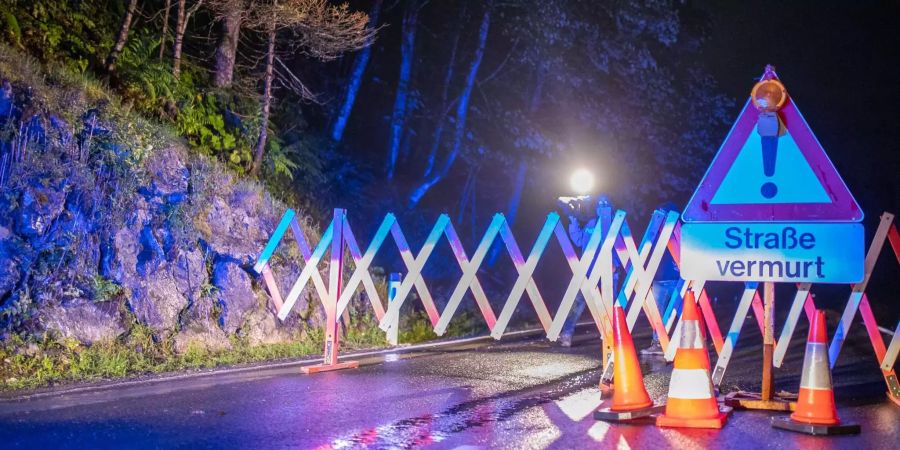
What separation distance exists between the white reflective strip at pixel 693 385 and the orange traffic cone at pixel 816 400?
537mm

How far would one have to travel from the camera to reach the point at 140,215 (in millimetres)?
9781

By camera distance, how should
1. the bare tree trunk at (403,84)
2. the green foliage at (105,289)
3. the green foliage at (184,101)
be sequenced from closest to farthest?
the green foliage at (105,289), the green foliage at (184,101), the bare tree trunk at (403,84)

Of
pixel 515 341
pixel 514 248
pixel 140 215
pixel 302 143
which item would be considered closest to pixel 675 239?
pixel 514 248

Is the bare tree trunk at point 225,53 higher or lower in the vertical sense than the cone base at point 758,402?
higher

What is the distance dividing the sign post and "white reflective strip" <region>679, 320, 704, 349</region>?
44cm

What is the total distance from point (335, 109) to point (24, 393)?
40.8 ft

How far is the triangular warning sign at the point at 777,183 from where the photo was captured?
5.54 meters

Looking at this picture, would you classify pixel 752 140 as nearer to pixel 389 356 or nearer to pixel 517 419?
pixel 517 419

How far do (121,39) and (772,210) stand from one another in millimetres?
10183

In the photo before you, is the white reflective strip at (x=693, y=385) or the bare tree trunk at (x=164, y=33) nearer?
the white reflective strip at (x=693, y=385)

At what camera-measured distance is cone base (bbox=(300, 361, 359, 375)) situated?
8.02m

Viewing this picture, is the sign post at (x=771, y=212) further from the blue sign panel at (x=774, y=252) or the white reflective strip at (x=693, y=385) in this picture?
the white reflective strip at (x=693, y=385)

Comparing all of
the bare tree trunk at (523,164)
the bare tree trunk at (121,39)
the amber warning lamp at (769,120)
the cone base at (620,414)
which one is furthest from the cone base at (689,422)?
the bare tree trunk at (523,164)

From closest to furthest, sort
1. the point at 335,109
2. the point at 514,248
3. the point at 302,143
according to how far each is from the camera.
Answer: the point at 514,248, the point at 302,143, the point at 335,109
